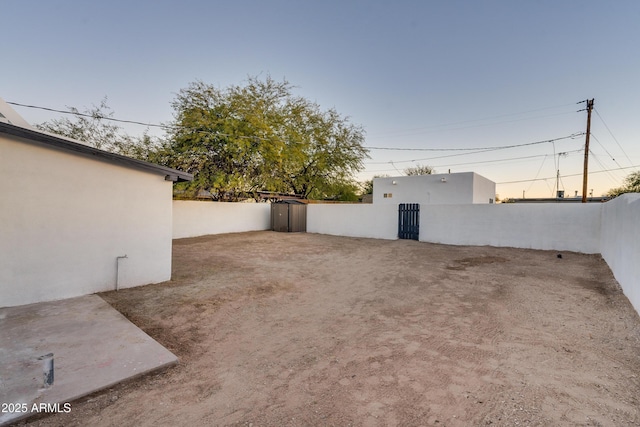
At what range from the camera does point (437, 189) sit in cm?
1717

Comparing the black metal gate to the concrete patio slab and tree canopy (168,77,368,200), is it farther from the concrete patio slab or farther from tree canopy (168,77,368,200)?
the concrete patio slab

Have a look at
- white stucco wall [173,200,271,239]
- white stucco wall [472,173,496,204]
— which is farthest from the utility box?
white stucco wall [472,173,496,204]

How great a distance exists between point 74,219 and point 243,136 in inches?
371

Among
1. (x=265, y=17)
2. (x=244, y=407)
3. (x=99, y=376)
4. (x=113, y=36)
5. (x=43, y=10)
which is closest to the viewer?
(x=244, y=407)

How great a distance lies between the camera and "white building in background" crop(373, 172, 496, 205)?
1609 cm

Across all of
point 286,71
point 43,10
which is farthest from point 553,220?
point 43,10

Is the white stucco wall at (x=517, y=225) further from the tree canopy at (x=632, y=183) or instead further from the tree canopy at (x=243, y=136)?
the tree canopy at (x=632, y=183)

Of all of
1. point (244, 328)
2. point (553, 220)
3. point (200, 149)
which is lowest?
point (244, 328)

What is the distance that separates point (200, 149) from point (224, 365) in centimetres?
1249

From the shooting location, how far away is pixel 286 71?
15156mm

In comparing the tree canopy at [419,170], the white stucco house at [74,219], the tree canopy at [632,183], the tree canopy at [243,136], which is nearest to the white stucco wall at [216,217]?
the tree canopy at [243,136]

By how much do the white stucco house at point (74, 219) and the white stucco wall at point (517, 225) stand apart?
10092mm

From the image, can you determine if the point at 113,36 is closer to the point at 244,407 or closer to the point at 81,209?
the point at 81,209

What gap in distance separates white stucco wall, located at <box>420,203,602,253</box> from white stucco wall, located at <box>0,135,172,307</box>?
10.3 meters
